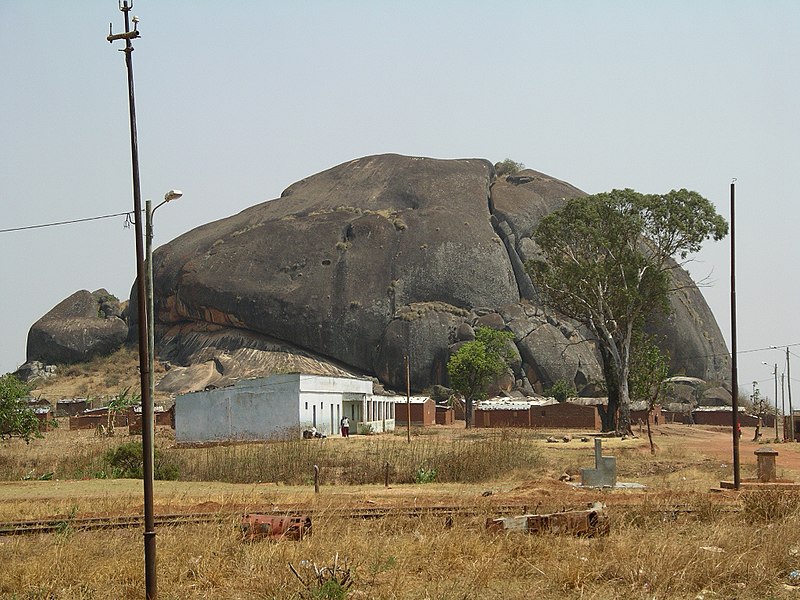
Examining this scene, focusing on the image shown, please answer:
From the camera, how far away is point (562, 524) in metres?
12.9

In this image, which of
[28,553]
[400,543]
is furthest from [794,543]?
[28,553]

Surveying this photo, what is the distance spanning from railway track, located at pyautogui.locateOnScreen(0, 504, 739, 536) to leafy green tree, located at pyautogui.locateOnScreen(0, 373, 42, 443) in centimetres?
1698

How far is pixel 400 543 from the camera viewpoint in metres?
12.3

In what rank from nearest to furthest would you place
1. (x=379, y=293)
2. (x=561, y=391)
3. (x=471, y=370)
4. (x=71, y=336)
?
(x=471, y=370) → (x=561, y=391) → (x=379, y=293) → (x=71, y=336)

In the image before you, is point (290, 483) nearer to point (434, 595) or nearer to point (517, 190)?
point (434, 595)

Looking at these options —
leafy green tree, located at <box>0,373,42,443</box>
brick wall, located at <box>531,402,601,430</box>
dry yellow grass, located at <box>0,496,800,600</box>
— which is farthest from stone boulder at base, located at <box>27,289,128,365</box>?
dry yellow grass, located at <box>0,496,800,600</box>

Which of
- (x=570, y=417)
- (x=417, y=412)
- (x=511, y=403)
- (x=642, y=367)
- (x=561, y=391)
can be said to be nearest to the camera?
(x=642, y=367)

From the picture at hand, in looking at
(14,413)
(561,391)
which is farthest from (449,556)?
(561,391)

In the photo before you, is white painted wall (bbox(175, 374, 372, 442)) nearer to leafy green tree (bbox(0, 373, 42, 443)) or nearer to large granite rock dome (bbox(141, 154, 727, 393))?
leafy green tree (bbox(0, 373, 42, 443))

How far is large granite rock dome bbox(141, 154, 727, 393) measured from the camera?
82.8m

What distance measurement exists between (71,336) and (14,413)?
213 ft

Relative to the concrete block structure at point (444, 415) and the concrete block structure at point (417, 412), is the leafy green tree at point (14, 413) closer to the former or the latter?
the concrete block structure at point (417, 412)

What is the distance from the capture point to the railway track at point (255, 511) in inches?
557

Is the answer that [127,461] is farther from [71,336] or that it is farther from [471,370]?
[71,336]
